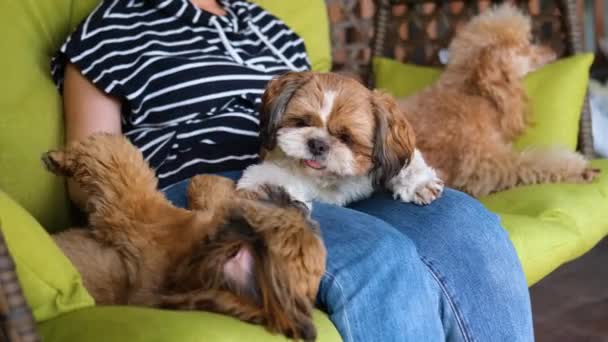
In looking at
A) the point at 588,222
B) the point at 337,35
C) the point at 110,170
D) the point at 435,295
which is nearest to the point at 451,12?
the point at 337,35

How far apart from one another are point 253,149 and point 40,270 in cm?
88

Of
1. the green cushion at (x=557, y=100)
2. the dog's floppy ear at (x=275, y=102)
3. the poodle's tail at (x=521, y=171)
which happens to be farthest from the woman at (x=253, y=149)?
the green cushion at (x=557, y=100)

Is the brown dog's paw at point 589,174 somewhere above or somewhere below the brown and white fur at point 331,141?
below

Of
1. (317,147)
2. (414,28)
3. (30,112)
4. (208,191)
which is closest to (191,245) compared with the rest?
(208,191)

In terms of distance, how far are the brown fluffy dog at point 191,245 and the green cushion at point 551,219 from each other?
2.60 feet

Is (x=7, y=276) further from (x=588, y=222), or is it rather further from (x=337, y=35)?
(x=337, y=35)

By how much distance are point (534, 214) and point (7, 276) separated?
1463 millimetres

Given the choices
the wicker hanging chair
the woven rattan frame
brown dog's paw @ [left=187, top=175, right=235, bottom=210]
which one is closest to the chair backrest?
the wicker hanging chair

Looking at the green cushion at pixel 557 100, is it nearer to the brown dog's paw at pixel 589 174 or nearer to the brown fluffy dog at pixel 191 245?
the brown dog's paw at pixel 589 174

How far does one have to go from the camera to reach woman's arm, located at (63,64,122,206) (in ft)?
6.10

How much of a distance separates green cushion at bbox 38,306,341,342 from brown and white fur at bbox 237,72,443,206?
0.53m

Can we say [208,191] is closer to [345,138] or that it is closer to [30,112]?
[345,138]

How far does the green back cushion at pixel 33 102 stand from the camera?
1.81 m

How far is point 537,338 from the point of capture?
86.2 inches
